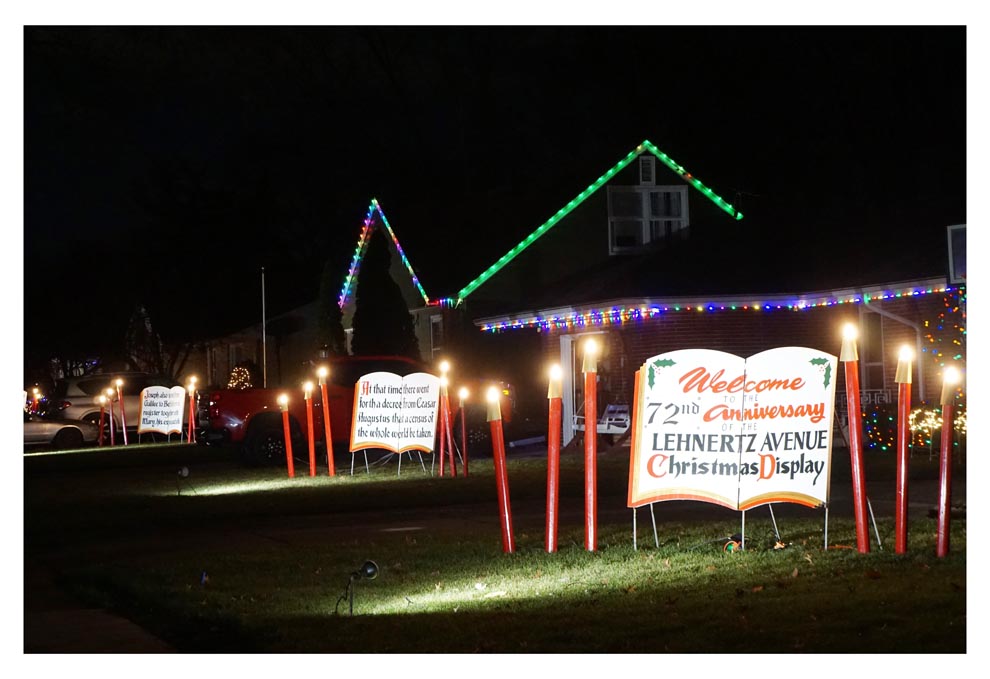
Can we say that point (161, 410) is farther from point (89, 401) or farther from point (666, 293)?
point (666, 293)

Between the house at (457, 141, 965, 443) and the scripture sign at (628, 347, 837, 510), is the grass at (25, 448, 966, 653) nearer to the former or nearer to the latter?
the scripture sign at (628, 347, 837, 510)

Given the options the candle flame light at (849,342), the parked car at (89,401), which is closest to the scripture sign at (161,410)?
the parked car at (89,401)

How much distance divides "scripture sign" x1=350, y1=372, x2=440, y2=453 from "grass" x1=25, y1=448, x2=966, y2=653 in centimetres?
293

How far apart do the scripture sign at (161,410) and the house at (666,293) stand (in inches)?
259

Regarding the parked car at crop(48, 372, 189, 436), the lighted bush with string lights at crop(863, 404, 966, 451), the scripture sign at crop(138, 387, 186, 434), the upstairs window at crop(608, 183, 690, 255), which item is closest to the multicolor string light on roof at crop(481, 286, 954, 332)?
the lighted bush with string lights at crop(863, 404, 966, 451)

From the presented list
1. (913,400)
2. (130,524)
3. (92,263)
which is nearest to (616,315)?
(913,400)

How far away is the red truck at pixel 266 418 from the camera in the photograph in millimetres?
22750

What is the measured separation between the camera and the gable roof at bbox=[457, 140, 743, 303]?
102 ft

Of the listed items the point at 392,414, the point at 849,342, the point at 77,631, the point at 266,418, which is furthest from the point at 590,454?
the point at 266,418

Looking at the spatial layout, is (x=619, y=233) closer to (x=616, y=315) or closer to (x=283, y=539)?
(x=616, y=315)

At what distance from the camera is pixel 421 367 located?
2477 cm

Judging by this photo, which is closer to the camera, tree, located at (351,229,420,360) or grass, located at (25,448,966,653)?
grass, located at (25,448,966,653)

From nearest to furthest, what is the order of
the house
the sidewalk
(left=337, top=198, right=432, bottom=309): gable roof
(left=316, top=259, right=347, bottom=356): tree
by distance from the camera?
1. the sidewalk
2. the house
3. (left=337, top=198, right=432, bottom=309): gable roof
4. (left=316, top=259, right=347, bottom=356): tree

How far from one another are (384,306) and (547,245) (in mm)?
5916
